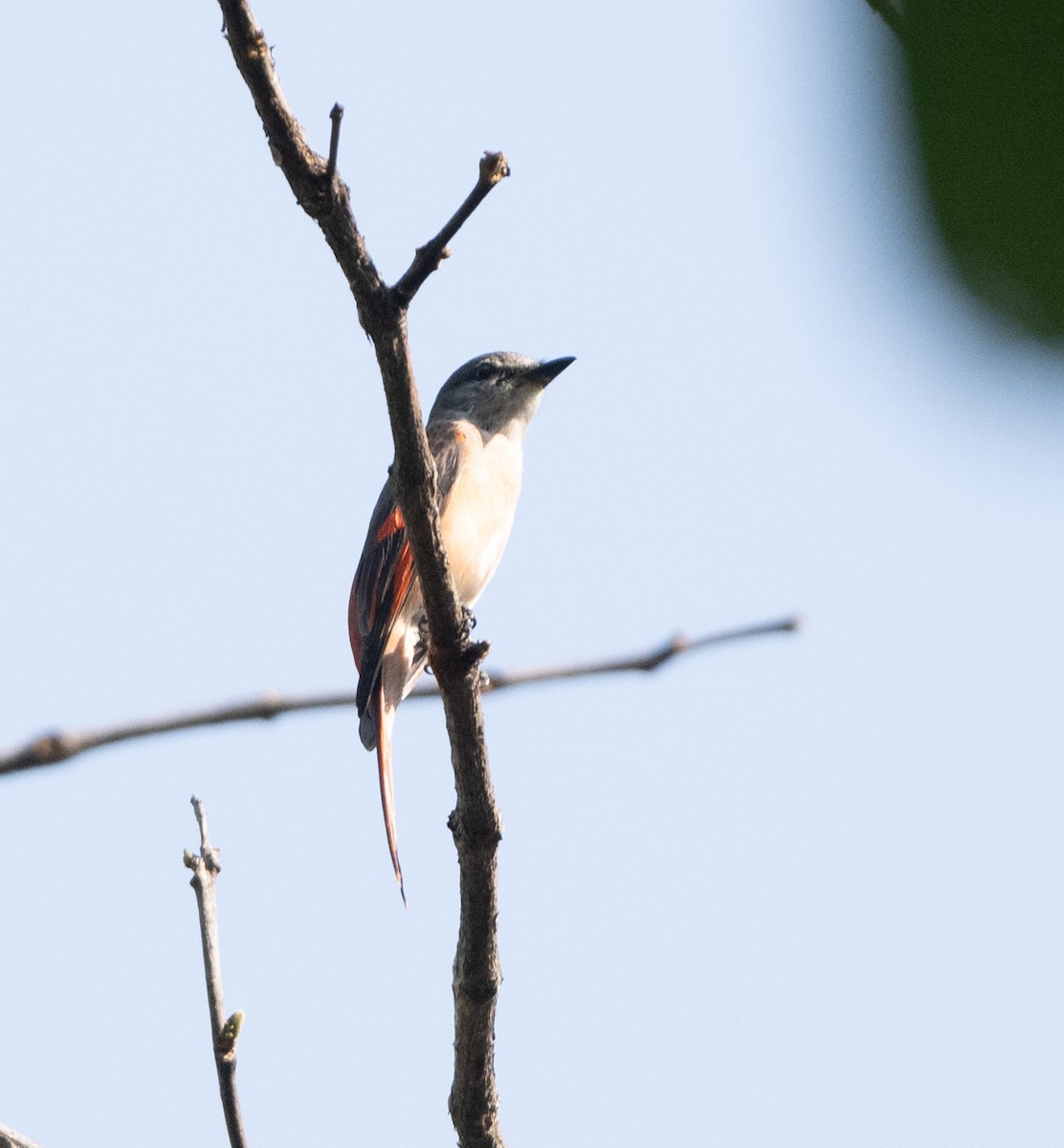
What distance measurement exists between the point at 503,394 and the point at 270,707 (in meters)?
6.32

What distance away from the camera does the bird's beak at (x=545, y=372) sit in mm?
7090

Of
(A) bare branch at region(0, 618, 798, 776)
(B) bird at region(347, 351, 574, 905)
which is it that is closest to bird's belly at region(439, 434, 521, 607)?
(B) bird at region(347, 351, 574, 905)

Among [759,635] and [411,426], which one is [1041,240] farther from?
[411,426]

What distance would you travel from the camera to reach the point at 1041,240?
1.47ft

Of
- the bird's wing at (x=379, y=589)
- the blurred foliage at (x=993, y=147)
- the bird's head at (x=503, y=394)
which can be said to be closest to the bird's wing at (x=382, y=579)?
the bird's wing at (x=379, y=589)

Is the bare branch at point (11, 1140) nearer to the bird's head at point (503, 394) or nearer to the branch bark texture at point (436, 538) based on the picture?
the branch bark texture at point (436, 538)

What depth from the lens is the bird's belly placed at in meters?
5.84

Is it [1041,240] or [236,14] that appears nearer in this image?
[1041,240]

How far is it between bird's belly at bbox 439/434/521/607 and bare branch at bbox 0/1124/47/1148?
3.28m

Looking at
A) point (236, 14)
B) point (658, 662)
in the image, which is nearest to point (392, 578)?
point (236, 14)

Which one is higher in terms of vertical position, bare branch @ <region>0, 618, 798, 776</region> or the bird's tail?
bare branch @ <region>0, 618, 798, 776</region>

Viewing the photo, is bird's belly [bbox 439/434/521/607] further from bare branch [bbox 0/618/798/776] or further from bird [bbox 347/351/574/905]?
bare branch [bbox 0/618/798/776]

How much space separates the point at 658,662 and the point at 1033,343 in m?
0.78

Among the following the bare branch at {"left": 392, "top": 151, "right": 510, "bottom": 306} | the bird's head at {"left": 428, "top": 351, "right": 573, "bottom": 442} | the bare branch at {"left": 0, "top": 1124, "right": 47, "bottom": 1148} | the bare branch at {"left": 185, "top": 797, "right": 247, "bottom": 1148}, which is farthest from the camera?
the bird's head at {"left": 428, "top": 351, "right": 573, "bottom": 442}
